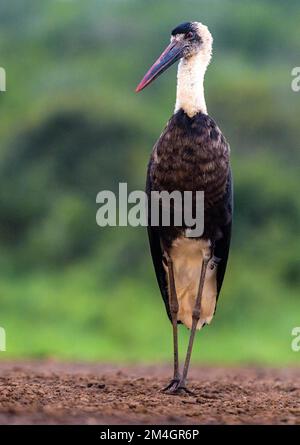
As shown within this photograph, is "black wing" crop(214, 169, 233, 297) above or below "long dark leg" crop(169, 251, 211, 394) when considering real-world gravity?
above

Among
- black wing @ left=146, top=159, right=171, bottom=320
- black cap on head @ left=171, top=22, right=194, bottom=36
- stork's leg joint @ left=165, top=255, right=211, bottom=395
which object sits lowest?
stork's leg joint @ left=165, top=255, right=211, bottom=395

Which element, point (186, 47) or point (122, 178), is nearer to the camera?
point (186, 47)

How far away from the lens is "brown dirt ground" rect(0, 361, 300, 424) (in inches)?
206

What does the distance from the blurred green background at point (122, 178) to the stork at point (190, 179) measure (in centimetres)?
707

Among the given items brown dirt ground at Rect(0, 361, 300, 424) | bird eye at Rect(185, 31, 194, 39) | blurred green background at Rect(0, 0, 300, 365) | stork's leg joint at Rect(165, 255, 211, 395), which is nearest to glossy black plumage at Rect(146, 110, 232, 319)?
stork's leg joint at Rect(165, 255, 211, 395)

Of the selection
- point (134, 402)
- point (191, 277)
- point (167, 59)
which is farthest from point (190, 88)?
point (134, 402)

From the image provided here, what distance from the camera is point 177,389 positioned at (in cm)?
688

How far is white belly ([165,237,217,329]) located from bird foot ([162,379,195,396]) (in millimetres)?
707

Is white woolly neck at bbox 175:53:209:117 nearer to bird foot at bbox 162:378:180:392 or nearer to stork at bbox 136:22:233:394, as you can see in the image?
stork at bbox 136:22:233:394

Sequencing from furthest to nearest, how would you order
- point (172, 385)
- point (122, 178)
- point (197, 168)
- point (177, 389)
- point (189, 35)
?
point (122, 178), point (189, 35), point (172, 385), point (177, 389), point (197, 168)

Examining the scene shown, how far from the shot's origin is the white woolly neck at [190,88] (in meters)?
6.85

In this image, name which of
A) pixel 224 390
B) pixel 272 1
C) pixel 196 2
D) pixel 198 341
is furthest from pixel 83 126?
pixel 224 390

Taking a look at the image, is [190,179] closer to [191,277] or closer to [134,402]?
[191,277]

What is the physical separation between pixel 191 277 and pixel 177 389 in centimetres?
90
